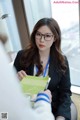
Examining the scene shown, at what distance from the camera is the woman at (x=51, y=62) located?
1401mm

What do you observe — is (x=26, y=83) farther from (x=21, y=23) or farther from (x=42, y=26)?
(x=21, y=23)

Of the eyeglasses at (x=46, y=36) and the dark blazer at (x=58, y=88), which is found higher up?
the eyeglasses at (x=46, y=36)

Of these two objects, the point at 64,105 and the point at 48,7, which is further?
the point at 48,7

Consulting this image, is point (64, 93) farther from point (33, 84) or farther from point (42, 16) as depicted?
point (42, 16)

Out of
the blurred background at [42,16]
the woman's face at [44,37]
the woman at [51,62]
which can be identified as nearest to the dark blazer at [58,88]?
the woman at [51,62]

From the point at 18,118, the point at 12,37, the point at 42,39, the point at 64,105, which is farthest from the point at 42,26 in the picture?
the point at 12,37

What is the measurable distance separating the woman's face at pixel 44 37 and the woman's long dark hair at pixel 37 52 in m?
0.02

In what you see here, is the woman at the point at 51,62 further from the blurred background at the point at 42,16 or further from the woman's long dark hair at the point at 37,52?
the blurred background at the point at 42,16

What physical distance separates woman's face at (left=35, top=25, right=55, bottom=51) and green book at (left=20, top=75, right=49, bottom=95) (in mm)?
273

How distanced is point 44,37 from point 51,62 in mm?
189

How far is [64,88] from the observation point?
147cm

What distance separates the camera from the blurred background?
2.27 metres

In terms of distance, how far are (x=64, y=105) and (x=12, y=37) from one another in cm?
149

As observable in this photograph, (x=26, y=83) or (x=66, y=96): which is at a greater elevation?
(x=26, y=83)
